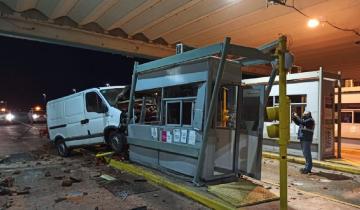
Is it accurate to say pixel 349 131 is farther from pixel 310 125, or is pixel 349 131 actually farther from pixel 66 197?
pixel 66 197

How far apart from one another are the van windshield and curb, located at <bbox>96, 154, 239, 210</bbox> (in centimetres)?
194

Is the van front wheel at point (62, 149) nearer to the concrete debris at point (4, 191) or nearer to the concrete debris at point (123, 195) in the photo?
the concrete debris at point (4, 191)

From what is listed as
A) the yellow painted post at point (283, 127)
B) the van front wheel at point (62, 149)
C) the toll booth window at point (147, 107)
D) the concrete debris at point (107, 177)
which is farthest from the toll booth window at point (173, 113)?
the van front wheel at point (62, 149)

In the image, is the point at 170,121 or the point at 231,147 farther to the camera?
the point at 170,121

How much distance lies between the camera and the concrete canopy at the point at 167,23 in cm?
974

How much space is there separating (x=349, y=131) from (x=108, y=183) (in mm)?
12076

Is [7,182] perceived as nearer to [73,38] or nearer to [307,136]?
[73,38]

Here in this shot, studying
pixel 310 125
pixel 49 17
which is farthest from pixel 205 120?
pixel 49 17

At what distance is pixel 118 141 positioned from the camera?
10.2 m

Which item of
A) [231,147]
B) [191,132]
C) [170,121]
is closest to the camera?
[191,132]

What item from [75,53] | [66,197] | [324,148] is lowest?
[66,197]

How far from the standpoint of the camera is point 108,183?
786 centimetres

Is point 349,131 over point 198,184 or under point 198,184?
over

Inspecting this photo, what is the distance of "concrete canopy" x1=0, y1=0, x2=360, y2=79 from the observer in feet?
32.0
